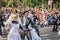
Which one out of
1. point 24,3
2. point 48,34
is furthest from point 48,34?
point 24,3

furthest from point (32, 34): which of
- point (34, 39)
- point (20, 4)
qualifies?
point (20, 4)

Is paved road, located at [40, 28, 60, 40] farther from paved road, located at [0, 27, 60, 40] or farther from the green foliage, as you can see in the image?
the green foliage

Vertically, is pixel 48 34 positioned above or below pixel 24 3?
below

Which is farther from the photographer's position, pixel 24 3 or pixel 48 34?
pixel 48 34

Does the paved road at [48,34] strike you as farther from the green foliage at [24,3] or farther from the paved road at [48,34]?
the green foliage at [24,3]

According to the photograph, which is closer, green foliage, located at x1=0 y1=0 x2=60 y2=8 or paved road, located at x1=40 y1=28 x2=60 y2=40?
green foliage, located at x1=0 y1=0 x2=60 y2=8

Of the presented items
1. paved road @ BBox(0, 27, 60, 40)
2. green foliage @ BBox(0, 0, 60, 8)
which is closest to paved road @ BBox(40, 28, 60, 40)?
paved road @ BBox(0, 27, 60, 40)

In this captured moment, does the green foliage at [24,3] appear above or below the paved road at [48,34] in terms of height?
above

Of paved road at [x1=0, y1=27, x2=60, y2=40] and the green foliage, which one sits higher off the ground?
the green foliage

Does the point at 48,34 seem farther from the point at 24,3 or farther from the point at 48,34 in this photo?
the point at 24,3

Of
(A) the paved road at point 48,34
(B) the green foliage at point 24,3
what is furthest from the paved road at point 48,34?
(B) the green foliage at point 24,3

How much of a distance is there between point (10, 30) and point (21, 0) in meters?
0.62

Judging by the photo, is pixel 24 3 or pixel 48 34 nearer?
pixel 24 3

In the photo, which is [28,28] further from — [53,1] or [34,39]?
[53,1]
